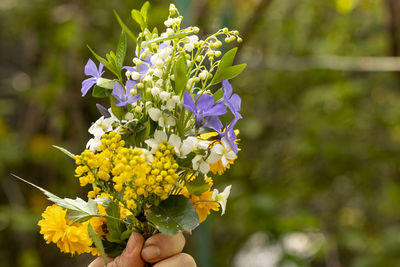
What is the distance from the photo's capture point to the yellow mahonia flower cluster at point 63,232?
1.47 feet

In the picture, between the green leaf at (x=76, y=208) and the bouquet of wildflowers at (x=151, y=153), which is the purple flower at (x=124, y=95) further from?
the green leaf at (x=76, y=208)

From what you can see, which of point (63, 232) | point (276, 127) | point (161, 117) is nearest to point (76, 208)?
point (63, 232)

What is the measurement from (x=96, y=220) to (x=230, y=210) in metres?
1.84

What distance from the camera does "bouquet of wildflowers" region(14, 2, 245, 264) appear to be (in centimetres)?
45

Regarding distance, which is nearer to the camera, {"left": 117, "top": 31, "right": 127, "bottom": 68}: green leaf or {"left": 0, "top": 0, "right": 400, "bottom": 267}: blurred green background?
{"left": 117, "top": 31, "right": 127, "bottom": 68}: green leaf

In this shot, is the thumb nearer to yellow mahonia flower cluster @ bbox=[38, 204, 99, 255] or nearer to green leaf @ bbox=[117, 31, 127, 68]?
yellow mahonia flower cluster @ bbox=[38, 204, 99, 255]

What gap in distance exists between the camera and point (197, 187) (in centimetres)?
50

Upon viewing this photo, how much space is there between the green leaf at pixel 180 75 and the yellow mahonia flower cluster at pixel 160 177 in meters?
0.06

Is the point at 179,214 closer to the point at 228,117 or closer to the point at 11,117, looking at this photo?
the point at 228,117

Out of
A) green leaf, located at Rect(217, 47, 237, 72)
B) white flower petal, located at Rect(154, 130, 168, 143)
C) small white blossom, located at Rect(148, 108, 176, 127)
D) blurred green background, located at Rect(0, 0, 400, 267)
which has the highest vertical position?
green leaf, located at Rect(217, 47, 237, 72)

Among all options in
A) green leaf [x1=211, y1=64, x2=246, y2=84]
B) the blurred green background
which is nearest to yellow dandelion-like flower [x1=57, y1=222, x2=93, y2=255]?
green leaf [x1=211, y1=64, x2=246, y2=84]

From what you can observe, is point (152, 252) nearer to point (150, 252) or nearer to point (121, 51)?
point (150, 252)

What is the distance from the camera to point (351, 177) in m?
2.69

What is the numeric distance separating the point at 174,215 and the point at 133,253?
65mm
